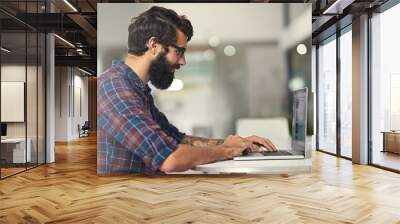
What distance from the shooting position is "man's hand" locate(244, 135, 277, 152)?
17.5ft

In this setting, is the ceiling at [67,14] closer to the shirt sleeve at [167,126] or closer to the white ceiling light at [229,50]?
the white ceiling light at [229,50]

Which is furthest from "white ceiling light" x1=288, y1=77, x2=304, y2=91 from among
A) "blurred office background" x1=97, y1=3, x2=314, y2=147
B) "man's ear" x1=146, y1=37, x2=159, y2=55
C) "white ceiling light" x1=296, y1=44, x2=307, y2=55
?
"man's ear" x1=146, y1=37, x2=159, y2=55

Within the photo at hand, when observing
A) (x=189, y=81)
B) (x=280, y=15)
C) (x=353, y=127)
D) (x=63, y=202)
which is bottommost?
(x=63, y=202)

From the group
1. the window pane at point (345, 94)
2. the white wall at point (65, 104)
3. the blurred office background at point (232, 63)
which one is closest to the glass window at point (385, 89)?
the window pane at point (345, 94)

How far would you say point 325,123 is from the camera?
10.2m

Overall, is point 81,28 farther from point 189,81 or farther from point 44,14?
point 189,81

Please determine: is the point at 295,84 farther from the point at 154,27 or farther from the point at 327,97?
the point at 327,97

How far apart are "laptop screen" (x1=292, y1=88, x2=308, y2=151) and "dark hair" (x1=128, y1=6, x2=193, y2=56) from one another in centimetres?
173

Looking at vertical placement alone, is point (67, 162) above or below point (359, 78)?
below

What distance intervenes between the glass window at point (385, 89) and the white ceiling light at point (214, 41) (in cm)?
342

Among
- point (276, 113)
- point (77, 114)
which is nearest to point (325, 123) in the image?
point (276, 113)

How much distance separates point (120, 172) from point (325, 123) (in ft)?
21.3

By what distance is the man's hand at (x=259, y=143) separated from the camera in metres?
5.32

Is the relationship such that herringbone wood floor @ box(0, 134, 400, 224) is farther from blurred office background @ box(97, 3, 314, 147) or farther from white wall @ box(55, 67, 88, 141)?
white wall @ box(55, 67, 88, 141)
